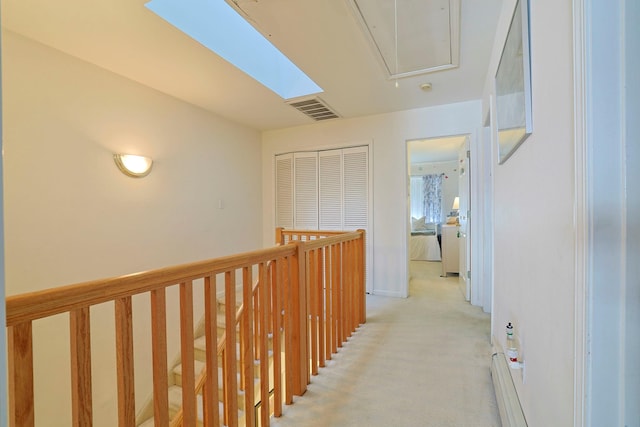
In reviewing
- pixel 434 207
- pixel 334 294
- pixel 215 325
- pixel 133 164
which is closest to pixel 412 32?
pixel 334 294

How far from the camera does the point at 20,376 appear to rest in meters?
0.70

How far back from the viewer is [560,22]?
795 millimetres

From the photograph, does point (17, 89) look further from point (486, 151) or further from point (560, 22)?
point (486, 151)

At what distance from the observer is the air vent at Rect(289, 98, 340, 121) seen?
129 inches

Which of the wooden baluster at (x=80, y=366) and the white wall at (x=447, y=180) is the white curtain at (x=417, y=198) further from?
the wooden baluster at (x=80, y=366)

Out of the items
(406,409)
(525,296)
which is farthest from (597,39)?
(406,409)

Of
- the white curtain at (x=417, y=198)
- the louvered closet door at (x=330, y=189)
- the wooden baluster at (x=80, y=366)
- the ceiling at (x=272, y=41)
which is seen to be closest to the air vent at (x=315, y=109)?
the ceiling at (x=272, y=41)

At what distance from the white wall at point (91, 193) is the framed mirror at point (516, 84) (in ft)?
9.87

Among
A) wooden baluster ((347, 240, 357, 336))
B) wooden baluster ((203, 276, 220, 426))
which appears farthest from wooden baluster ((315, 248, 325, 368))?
wooden baluster ((203, 276, 220, 426))

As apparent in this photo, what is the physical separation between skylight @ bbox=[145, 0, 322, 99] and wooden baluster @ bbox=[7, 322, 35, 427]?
186 cm

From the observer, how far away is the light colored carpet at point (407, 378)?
1.51 metres

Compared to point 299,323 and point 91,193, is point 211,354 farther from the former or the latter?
point 91,193

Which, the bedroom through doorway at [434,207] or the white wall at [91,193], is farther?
the bedroom through doorway at [434,207]

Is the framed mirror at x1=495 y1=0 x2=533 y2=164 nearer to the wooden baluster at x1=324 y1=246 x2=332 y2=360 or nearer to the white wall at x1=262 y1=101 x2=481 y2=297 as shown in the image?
the wooden baluster at x1=324 y1=246 x2=332 y2=360
